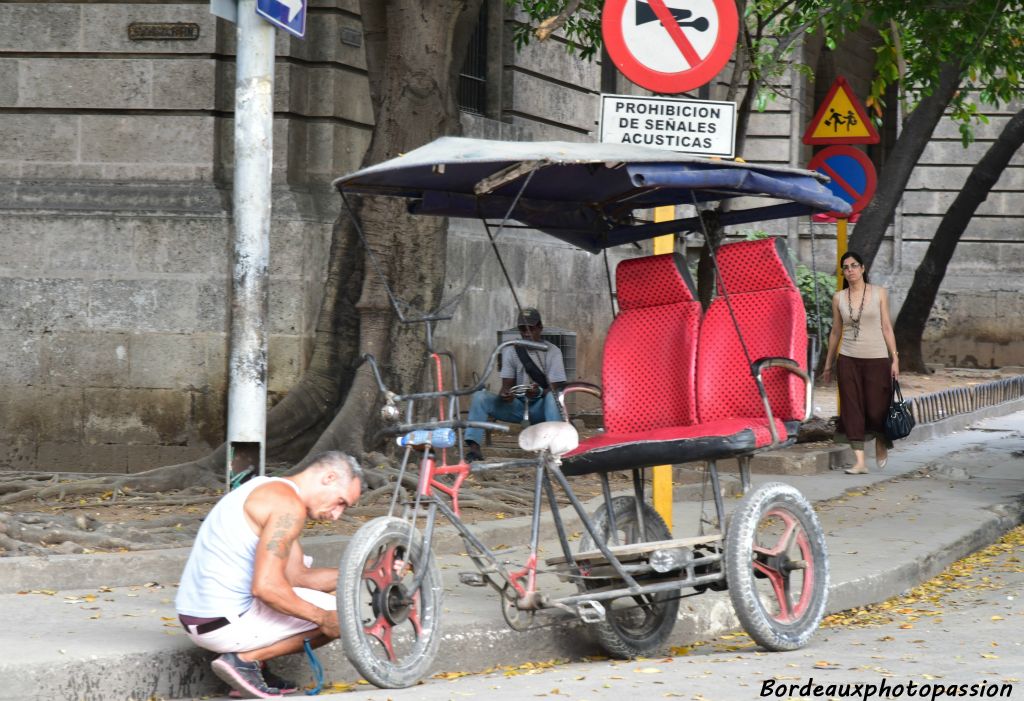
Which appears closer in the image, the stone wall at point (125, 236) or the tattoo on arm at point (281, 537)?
the tattoo on arm at point (281, 537)

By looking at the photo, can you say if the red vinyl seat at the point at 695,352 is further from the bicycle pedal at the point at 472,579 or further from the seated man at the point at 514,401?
the seated man at the point at 514,401

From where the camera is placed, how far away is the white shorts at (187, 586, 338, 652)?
5.75 m

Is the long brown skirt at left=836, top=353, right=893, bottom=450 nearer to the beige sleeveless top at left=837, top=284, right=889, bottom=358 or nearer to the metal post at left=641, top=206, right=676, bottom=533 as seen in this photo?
the beige sleeveless top at left=837, top=284, right=889, bottom=358

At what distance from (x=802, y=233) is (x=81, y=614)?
23373 millimetres

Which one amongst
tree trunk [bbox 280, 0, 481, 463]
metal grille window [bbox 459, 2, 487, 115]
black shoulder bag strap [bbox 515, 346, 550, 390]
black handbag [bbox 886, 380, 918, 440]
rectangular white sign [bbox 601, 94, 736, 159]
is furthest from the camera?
metal grille window [bbox 459, 2, 487, 115]

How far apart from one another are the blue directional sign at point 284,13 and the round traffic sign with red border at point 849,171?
753 cm

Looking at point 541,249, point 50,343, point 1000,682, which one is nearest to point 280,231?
point 50,343

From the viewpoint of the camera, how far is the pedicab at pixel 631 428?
591 centimetres

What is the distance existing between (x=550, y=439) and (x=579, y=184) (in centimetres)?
140

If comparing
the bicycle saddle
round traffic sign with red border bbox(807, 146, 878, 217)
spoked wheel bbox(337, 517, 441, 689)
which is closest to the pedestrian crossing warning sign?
round traffic sign with red border bbox(807, 146, 878, 217)

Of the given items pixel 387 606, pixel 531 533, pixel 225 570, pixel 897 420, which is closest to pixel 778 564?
pixel 531 533

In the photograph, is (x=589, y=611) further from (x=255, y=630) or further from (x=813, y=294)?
(x=813, y=294)

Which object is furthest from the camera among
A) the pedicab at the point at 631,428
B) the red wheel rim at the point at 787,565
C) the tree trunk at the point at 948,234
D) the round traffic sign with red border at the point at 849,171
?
the tree trunk at the point at 948,234

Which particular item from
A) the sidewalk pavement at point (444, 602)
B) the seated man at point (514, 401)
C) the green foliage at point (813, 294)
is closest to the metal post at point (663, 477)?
the sidewalk pavement at point (444, 602)
